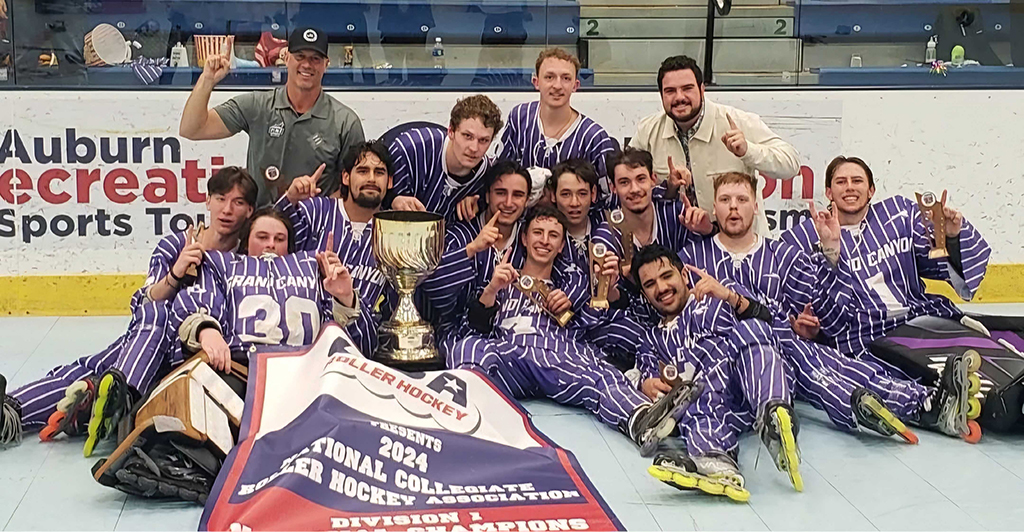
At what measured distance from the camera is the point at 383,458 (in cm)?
285

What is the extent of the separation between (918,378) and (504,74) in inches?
103

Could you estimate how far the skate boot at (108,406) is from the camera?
3.14 meters

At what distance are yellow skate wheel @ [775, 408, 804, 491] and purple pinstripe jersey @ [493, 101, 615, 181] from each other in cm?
142

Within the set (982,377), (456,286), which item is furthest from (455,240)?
(982,377)

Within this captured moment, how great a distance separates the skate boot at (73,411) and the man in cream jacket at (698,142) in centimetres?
215

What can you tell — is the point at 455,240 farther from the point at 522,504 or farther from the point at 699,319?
the point at 522,504

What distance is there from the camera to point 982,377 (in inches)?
138

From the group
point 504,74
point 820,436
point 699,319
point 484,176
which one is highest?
point 504,74

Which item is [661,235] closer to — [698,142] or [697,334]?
[698,142]

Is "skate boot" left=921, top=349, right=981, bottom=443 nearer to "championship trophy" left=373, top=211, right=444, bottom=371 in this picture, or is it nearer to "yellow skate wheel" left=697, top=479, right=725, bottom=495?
"yellow skate wheel" left=697, top=479, right=725, bottom=495

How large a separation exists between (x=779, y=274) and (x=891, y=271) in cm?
43

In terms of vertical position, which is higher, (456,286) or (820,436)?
(456,286)

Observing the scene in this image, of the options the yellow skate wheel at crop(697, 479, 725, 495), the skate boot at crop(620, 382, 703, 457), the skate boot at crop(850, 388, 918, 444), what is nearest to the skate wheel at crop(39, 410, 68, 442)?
the skate boot at crop(620, 382, 703, 457)

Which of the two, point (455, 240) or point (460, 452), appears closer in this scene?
point (460, 452)
